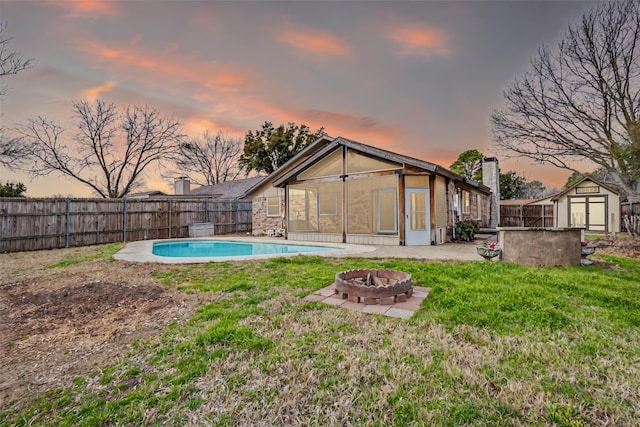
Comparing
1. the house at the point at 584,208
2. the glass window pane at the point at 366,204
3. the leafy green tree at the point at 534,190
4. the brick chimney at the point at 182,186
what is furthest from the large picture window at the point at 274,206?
the leafy green tree at the point at 534,190

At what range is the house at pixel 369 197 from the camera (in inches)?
426

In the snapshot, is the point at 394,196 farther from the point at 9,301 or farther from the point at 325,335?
the point at 9,301

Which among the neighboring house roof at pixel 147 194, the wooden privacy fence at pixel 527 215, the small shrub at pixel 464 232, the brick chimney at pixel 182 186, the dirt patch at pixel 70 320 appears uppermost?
the brick chimney at pixel 182 186

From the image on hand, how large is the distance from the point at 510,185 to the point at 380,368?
34.6 metres

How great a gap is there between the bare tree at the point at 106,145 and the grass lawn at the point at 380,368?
24.4 meters

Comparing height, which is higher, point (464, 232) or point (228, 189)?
point (228, 189)

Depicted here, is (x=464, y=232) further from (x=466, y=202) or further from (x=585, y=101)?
(x=585, y=101)

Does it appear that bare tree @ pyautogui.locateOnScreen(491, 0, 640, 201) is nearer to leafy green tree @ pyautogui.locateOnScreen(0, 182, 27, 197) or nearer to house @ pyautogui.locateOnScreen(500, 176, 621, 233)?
house @ pyautogui.locateOnScreen(500, 176, 621, 233)

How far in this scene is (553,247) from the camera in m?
6.25

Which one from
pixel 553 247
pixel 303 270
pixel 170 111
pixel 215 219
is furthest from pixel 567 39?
pixel 170 111

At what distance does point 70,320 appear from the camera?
3.75 metres

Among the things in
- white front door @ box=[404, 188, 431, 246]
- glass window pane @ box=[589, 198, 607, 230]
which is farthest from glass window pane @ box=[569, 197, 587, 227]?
white front door @ box=[404, 188, 431, 246]

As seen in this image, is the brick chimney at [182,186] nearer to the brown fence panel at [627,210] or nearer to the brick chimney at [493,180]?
the brick chimney at [493,180]

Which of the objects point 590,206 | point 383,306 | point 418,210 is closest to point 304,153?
point 418,210
